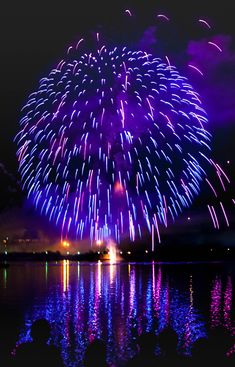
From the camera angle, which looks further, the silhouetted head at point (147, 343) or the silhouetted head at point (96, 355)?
the silhouetted head at point (147, 343)

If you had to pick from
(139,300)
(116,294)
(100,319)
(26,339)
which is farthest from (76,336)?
(116,294)

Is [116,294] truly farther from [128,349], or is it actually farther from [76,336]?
[128,349]

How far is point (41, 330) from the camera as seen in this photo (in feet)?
82.2

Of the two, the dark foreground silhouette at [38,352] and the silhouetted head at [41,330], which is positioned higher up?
the silhouetted head at [41,330]

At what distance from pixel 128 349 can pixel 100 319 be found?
10676mm

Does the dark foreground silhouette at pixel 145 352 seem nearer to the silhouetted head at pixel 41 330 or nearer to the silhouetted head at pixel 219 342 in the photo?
the silhouetted head at pixel 219 342

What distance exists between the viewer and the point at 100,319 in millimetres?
36438

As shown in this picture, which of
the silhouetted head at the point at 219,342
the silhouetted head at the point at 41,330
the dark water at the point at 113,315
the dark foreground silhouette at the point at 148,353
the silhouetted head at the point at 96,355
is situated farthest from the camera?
the dark water at the point at 113,315

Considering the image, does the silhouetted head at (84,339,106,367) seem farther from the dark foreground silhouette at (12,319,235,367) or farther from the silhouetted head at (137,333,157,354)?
the silhouetted head at (137,333,157,354)

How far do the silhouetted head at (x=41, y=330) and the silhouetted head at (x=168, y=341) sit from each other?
17.2 ft

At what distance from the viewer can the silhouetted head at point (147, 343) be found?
25.1 metres

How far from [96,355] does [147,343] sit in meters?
3.60

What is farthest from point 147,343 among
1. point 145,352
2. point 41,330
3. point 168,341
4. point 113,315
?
point 113,315

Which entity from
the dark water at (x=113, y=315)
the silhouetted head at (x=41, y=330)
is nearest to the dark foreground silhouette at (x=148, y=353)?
the silhouetted head at (x=41, y=330)
